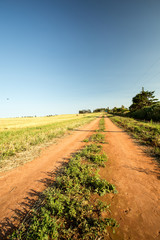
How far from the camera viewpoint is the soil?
236cm

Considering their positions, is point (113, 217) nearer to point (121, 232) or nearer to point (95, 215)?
point (121, 232)

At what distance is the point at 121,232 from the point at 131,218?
0.50 meters

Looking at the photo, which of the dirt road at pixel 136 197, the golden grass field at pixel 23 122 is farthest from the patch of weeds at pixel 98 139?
the golden grass field at pixel 23 122

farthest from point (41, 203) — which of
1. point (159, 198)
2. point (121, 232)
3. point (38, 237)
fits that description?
point (159, 198)

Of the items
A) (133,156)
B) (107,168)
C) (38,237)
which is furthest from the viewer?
(133,156)

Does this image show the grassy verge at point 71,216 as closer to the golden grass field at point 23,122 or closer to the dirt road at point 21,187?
the dirt road at point 21,187

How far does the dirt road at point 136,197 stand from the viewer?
2273 millimetres

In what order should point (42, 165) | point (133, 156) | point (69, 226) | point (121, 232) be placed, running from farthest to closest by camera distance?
point (133, 156), point (42, 165), point (69, 226), point (121, 232)

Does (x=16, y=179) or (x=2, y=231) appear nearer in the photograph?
(x=2, y=231)

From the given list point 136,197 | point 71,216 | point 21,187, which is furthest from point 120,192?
point 21,187

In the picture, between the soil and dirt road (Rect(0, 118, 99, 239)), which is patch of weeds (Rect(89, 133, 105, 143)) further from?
dirt road (Rect(0, 118, 99, 239))

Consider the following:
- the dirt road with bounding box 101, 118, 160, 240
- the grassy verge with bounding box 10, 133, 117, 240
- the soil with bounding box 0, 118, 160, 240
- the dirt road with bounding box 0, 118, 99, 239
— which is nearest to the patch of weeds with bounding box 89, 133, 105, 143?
the soil with bounding box 0, 118, 160, 240

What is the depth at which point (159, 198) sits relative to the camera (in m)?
3.11

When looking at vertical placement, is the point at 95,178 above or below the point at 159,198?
above
